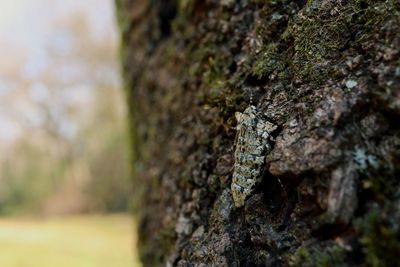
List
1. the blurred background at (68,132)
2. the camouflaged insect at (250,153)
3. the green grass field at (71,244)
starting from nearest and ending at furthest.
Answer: the camouflaged insect at (250,153) → the green grass field at (71,244) → the blurred background at (68,132)

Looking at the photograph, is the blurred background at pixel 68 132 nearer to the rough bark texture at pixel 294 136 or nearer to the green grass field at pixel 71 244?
the green grass field at pixel 71 244

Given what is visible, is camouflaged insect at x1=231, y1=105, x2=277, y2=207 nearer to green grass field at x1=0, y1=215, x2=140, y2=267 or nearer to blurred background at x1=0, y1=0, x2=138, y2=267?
green grass field at x1=0, y1=215, x2=140, y2=267

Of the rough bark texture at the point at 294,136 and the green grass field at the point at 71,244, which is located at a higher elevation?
the rough bark texture at the point at 294,136

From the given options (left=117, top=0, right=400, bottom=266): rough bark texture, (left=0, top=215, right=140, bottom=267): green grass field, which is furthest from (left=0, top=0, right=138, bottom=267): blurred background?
(left=117, top=0, right=400, bottom=266): rough bark texture

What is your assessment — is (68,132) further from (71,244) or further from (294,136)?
(294,136)

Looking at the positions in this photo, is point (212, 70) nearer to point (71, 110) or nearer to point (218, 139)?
point (218, 139)

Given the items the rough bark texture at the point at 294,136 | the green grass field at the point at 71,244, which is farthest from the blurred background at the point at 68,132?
the rough bark texture at the point at 294,136
